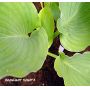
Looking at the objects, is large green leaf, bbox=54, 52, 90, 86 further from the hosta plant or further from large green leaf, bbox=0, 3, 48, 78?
large green leaf, bbox=0, 3, 48, 78

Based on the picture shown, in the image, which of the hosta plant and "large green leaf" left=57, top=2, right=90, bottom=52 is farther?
"large green leaf" left=57, top=2, right=90, bottom=52

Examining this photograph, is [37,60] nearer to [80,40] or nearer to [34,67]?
[34,67]

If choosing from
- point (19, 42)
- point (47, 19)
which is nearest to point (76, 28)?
point (47, 19)

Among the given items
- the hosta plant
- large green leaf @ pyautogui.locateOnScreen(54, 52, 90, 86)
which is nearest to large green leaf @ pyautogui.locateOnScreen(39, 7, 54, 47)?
the hosta plant

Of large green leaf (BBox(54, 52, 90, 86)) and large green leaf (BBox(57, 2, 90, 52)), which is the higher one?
large green leaf (BBox(57, 2, 90, 52))

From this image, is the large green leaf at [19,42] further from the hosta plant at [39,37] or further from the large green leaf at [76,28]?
the large green leaf at [76,28]

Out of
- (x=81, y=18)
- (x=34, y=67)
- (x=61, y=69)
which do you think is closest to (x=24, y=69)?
(x=34, y=67)

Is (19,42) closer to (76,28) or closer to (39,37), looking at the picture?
(39,37)

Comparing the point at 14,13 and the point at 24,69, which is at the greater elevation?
the point at 14,13

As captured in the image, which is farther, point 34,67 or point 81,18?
point 81,18
